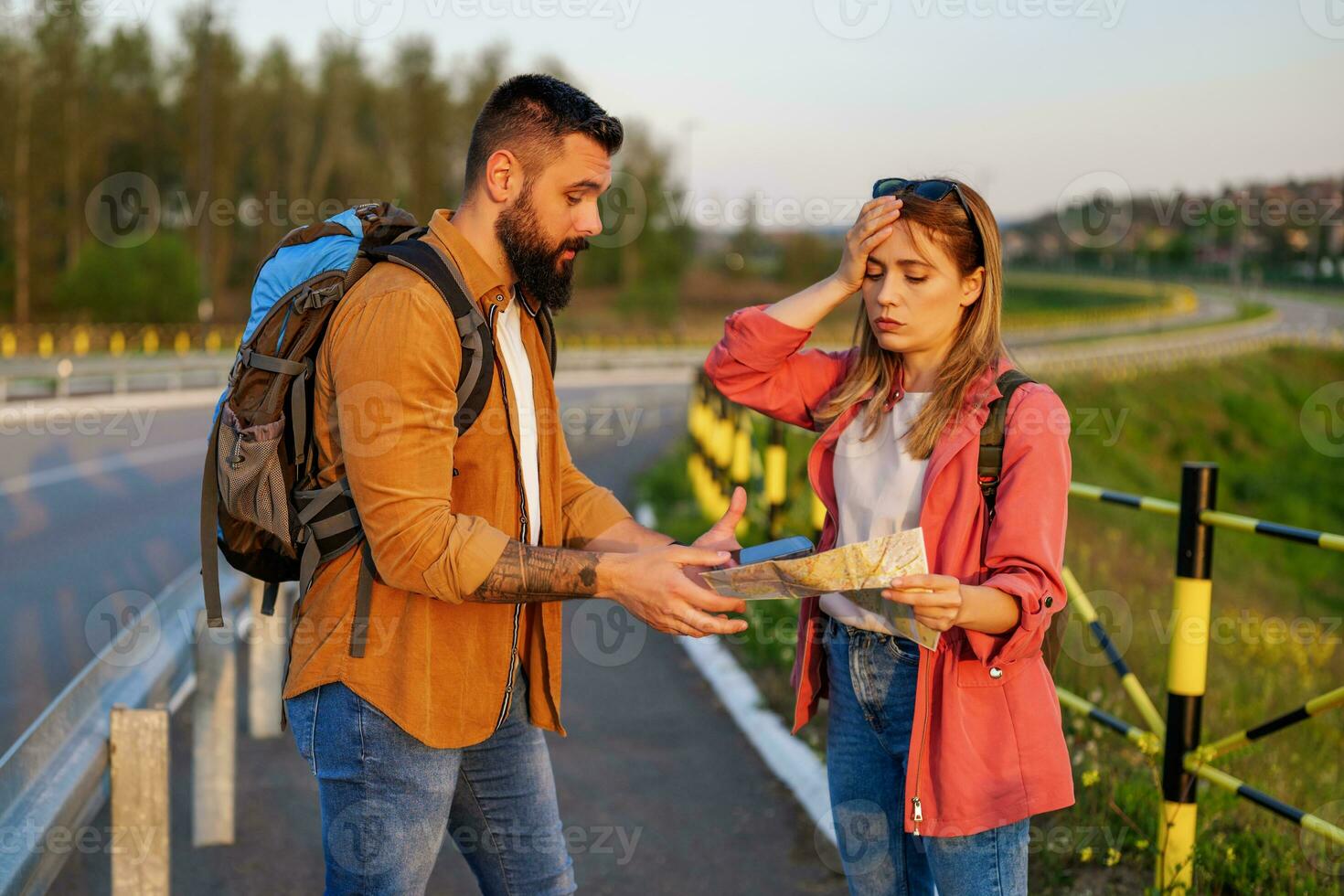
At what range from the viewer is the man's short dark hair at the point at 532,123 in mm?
2914

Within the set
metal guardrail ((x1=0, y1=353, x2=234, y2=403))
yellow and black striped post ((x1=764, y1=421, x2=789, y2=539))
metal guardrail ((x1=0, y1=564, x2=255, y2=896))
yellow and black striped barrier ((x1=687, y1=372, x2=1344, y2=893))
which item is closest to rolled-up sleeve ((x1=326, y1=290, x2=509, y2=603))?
metal guardrail ((x1=0, y1=564, x2=255, y2=896))

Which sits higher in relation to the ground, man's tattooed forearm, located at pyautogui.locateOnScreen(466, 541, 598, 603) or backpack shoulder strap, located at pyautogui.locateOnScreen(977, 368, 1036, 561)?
backpack shoulder strap, located at pyautogui.locateOnScreen(977, 368, 1036, 561)

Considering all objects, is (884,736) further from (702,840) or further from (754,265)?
(754,265)

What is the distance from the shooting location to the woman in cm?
266

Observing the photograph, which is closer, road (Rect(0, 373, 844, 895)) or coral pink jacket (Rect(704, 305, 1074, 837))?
coral pink jacket (Rect(704, 305, 1074, 837))

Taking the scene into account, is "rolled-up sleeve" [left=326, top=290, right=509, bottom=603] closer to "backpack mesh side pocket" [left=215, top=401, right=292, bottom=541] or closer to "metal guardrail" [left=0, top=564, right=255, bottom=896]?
"backpack mesh side pocket" [left=215, top=401, right=292, bottom=541]

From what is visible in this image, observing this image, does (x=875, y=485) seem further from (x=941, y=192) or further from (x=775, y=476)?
(x=775, y=476)

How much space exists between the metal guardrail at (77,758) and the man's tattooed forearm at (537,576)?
122 cm

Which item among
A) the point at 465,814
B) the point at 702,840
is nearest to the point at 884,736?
the point at 465,814

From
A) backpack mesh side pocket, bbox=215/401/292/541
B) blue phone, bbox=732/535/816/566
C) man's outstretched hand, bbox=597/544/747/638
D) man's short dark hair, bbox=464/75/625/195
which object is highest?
man's short dark hair, bbox=464/75/625/195

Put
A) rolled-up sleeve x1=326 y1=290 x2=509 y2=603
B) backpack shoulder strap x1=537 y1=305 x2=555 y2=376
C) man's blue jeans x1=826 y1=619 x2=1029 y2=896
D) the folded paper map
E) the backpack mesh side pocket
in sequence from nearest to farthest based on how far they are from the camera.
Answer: the folded paper map, rolled-up sleeve x1=326 y1=290 x2=509 y2=603, the backpack mesh side pocket, man's blue jeans x1=826 y1=619 x2=1029 y2=896, backpack shoulder strap x1=537 y1=305 x2=555 y2=376

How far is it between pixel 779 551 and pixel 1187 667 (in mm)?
2269

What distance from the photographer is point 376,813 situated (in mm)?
2709

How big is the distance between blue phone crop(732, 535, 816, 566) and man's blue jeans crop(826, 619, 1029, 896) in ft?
1.23
